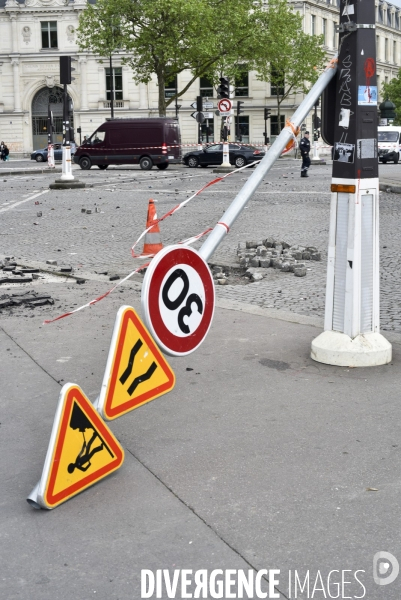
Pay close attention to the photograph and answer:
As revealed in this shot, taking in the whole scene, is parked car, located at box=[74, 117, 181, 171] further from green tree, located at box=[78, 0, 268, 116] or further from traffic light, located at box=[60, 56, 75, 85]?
traffic light, located at box=[60, 56, 75, 85]

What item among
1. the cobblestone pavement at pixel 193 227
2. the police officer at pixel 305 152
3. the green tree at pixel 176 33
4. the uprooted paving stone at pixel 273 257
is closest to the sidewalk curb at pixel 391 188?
the cobblestone pavement at pixel 193 227

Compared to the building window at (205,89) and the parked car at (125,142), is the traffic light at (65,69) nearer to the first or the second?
the parked car at (125,142)

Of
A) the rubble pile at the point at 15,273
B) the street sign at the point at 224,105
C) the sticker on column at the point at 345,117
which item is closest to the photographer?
the sticker on column at the point at 345,117

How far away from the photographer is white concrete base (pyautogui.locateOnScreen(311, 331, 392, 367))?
6.01m

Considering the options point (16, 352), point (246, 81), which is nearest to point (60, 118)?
point (246, 81)

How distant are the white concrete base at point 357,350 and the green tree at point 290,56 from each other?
6248 cm

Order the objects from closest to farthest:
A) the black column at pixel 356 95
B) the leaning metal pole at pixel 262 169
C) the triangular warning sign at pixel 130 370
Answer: the triangular warning sign at pixel 130 370
the leaning metal pole at pixel 262 169
the black column at pixel 356 95

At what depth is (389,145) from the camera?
49031 millimetres

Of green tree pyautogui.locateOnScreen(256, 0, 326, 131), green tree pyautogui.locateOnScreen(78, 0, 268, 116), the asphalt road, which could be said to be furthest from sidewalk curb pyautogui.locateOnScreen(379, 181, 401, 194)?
green tree pyautogui.locateOnScreen(256, 0, 326, 131)

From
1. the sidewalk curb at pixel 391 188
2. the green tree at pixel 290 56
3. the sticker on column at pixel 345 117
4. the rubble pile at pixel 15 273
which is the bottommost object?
the rubble pile at pixel 15 273

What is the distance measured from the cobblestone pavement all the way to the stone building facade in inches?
2118

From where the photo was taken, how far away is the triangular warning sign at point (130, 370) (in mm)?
4156

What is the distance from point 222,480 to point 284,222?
39.0 ft

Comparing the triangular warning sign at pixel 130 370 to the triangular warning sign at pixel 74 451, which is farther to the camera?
the triangular warning sign at pixel 130 370
